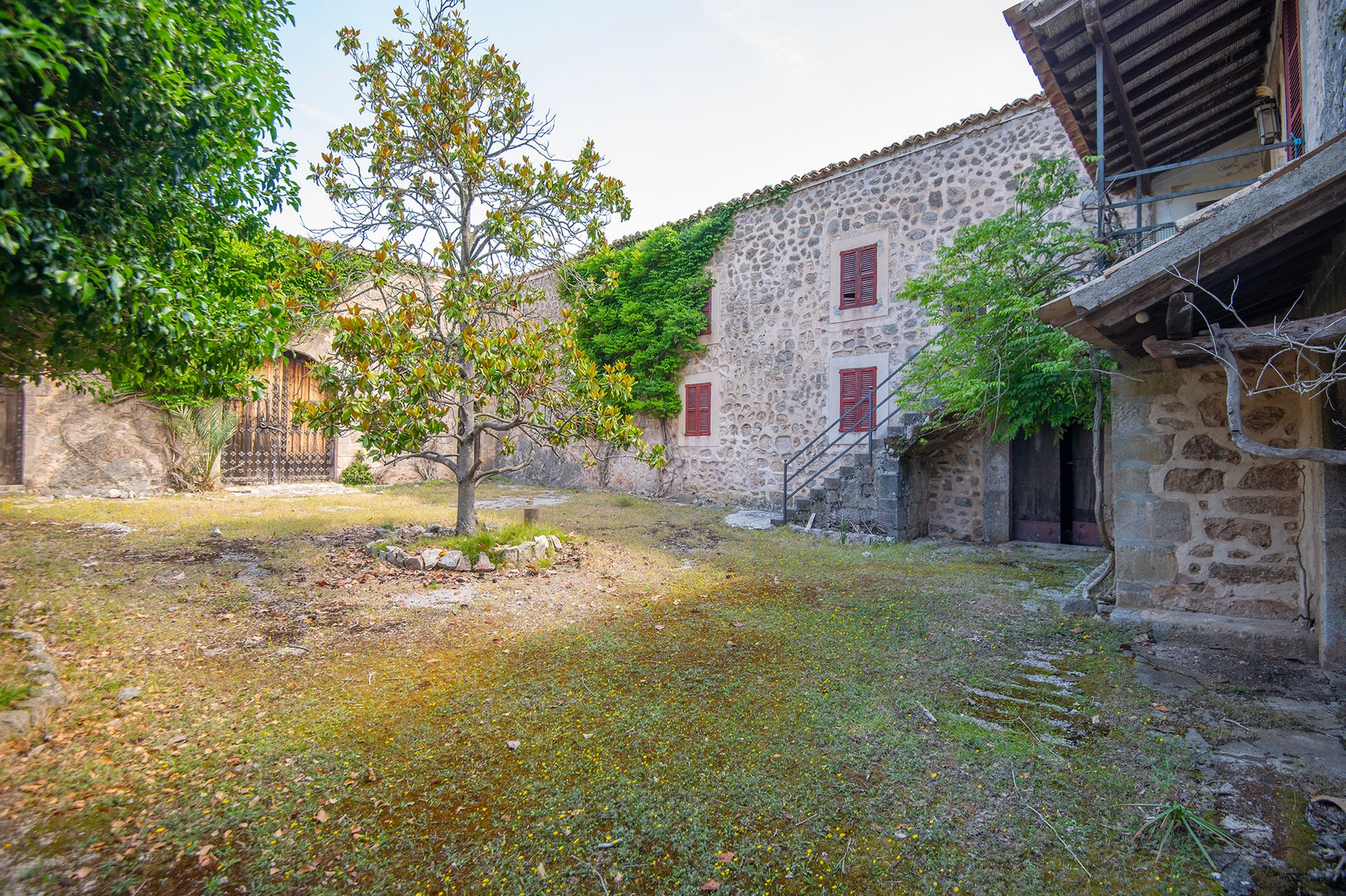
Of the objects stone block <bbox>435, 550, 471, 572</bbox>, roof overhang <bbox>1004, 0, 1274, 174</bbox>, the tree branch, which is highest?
roof overhang <bbox>1004, 0, 1274, 174</bbox>

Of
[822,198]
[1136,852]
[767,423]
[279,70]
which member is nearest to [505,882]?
[1136,852]

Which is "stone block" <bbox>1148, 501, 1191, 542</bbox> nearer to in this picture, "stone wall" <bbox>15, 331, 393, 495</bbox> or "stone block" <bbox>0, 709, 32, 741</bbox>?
"stone block" <bbox>0, 709, 32, 741</bbox>

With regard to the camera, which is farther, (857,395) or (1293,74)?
(857,395)

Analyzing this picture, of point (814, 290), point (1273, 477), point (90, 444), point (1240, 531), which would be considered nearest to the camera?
point (1273, 477)

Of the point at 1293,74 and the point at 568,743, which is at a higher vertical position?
the point at 1293,74

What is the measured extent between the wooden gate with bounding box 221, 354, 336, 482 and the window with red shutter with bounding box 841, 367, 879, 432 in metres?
10.8

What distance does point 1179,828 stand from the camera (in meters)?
2.29

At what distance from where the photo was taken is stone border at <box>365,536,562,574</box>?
6.26 meters

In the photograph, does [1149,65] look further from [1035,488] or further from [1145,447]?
[1035,488]

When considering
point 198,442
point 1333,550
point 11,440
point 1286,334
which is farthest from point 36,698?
point 11,440

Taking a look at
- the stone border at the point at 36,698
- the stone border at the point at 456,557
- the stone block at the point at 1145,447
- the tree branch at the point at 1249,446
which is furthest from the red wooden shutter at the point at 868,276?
the stone border at the point at 36,698

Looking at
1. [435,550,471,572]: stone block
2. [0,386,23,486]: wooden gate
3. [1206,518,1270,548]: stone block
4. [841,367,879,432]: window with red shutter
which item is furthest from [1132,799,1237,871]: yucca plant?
[0,386,23,486]: wooden gate

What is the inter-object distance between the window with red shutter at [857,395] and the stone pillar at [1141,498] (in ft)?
16.6

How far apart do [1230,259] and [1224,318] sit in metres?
1.33
